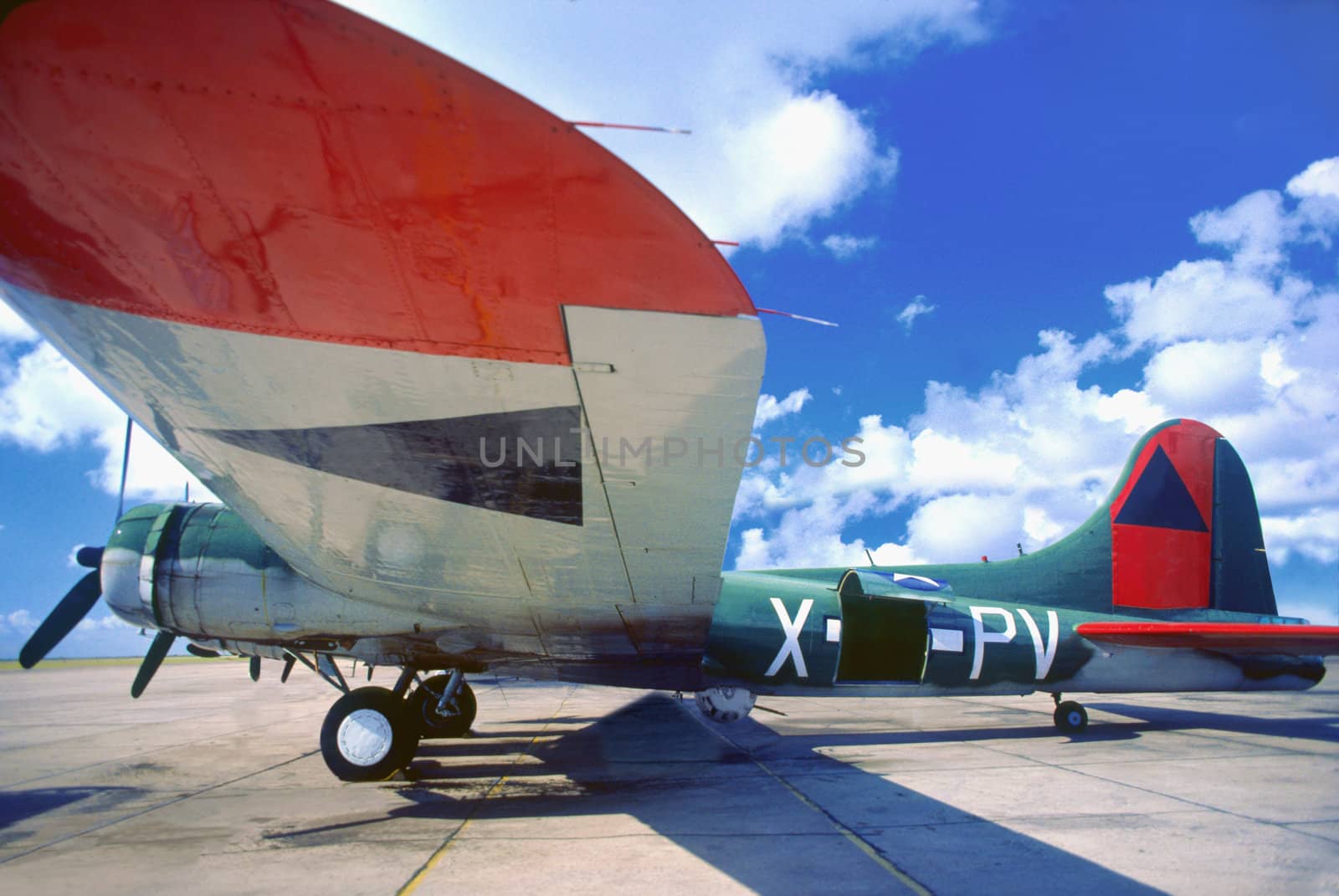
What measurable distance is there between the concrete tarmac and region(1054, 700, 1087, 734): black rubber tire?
0.76 ft

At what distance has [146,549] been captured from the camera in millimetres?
6129

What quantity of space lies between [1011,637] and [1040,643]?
0.41 metres

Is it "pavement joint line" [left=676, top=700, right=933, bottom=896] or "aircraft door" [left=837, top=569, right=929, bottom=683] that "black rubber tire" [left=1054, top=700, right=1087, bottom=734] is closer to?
"aircraft door" [left=837, top=569, right=929, bottom=683]

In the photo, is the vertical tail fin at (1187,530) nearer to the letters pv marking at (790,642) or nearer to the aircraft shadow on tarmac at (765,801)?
the aircraft shadow on tarmac at (765,801)

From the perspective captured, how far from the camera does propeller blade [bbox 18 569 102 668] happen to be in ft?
22.6

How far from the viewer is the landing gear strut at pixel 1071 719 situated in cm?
898

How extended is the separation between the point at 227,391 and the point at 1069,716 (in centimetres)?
1021

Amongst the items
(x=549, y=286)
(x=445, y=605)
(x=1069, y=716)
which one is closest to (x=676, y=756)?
(x=445, y=605)

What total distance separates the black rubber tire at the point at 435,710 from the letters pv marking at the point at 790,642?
3.59 m

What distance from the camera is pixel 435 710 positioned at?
25.5ft

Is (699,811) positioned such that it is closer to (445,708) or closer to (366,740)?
(366,740)

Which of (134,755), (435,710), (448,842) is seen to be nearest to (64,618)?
(134,755)

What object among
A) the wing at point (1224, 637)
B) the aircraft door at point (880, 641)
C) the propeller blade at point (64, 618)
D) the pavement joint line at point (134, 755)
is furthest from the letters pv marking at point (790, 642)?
the propeller blade at point (64, 618)

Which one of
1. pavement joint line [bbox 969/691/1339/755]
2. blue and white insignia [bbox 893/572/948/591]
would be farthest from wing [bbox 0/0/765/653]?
pavement joint line [bbox 969/691/1339/755]
